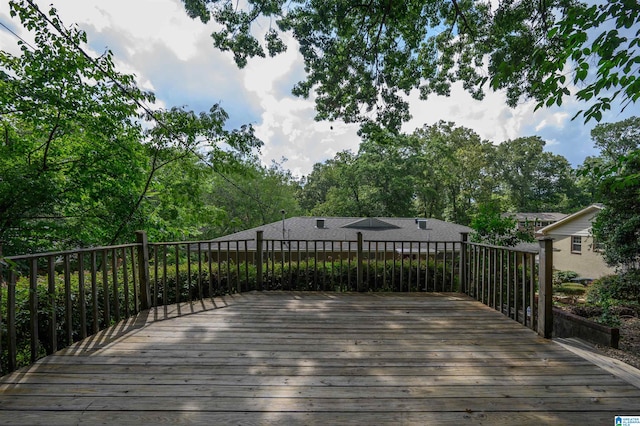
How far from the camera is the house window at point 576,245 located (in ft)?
49.6

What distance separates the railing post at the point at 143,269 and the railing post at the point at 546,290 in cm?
417

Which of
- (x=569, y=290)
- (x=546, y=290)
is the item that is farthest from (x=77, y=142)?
(x=569, y=290)

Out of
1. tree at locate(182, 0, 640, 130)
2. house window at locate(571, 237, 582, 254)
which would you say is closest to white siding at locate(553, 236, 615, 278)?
house window at locate(571, 237, 582, 254)

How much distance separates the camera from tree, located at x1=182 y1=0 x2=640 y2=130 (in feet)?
13.7

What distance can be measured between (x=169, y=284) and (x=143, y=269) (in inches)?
31.6

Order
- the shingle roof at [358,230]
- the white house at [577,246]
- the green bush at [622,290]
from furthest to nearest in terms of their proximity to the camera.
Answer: the white house at [577,246] < the shingle roof at [358,230] < the green bush at [622,290]

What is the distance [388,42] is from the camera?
527 cm

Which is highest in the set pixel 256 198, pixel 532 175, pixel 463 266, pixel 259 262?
pixel 532 175

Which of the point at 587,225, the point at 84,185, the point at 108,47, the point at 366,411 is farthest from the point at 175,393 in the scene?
the point at 587,225

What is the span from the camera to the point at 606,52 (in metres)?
2.05

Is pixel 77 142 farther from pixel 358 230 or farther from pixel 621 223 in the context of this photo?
pixel 621 223

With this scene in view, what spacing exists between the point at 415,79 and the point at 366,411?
20.3 feet

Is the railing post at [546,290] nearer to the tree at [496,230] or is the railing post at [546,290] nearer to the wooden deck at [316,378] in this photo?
the wooden deck at [316,378]

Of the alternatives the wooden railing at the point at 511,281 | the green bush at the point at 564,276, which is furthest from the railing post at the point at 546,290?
the green bush at the point at 564,276
